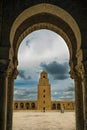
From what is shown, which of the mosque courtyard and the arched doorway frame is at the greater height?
the arched doorway frame

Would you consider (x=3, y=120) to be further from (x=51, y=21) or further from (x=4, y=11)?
(x=51, y=21)

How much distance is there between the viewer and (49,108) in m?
70.2

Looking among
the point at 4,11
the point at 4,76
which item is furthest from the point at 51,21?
the point at 4,76

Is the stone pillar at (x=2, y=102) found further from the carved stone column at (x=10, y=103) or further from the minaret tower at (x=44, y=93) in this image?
the minaret tower at (x=44, y=93)

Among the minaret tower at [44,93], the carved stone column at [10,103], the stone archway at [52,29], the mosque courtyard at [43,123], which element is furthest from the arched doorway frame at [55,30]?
the minaret tower at [44,93]

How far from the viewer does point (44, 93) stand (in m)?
73.8

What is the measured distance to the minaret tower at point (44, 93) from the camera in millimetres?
69863

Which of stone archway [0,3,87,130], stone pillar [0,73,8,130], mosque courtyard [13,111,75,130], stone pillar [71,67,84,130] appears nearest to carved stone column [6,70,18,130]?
stone archway [0,3,87,130]

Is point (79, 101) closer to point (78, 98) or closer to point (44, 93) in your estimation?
point (78, 98)

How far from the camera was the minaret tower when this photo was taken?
229ft

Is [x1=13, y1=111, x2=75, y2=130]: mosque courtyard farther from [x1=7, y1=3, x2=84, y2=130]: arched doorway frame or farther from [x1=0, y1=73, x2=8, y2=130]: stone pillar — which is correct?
[x1=0, y1=73, x2=8, y2=130]: stone pillar

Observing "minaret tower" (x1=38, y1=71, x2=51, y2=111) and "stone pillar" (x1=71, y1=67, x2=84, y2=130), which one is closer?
"stone pillar" (x1=71, y1=67, x2=84, y2=130)

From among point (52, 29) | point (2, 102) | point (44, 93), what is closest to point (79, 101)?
point (2, 102)

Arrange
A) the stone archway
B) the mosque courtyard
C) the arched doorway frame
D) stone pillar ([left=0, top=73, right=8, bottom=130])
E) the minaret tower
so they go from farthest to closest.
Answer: the minaret tower
the mosque courtyard
the arched doorway frame
the stone archway
stone pillar ([left=0, top=73, right=8, bottom=130])
